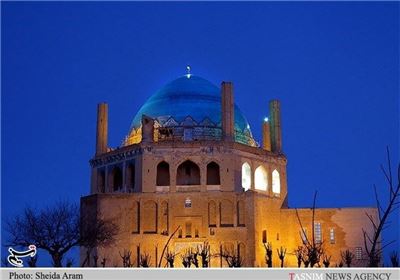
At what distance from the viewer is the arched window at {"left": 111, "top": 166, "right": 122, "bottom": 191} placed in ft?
156

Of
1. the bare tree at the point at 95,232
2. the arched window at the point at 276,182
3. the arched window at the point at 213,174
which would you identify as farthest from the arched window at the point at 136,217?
the arched window at the point at 276,182

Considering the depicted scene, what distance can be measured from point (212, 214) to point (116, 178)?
806cm

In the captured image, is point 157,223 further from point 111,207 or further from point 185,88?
point 185,88

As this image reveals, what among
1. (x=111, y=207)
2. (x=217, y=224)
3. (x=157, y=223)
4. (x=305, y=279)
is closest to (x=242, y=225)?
(x=217, y=224)

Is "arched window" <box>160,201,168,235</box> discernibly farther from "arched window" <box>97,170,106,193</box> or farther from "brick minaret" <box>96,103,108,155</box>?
"brick minaret" <box>96,103,108,155</box>

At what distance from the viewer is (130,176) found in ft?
150

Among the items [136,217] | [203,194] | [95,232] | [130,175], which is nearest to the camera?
[95,232]

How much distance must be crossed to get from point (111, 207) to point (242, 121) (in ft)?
38.5

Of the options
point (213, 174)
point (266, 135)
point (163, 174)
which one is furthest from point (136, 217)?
point (266, 135)

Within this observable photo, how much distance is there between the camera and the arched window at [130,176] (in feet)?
149

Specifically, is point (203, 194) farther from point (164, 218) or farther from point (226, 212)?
point (164, 218)

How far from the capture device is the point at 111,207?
138 feet

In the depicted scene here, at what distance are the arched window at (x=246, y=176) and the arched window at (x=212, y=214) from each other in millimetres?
2914

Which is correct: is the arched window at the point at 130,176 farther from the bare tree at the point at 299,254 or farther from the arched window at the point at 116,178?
the bare tree at the point at 299,254
